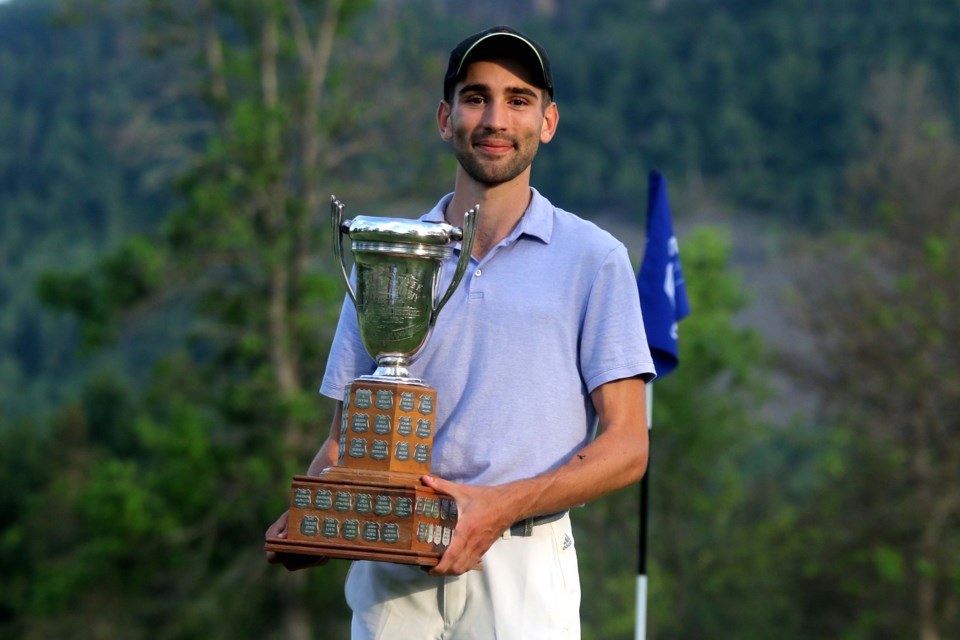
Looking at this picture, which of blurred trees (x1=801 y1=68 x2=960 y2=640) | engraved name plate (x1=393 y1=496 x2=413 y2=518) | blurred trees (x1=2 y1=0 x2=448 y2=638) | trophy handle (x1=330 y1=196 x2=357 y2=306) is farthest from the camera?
blurred trees (x1=801 y1=68 x2=960 y2=640)

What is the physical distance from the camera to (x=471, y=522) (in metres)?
2.81

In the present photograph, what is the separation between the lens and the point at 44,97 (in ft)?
275

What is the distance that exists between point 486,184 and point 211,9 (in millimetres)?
21609

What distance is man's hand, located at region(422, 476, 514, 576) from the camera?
280cm

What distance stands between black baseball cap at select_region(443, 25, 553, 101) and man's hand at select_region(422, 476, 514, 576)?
829 millimetres

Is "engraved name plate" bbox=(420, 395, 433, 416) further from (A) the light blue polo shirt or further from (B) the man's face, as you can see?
(B) the man's face

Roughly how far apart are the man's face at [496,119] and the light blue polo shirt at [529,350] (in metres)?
0.12

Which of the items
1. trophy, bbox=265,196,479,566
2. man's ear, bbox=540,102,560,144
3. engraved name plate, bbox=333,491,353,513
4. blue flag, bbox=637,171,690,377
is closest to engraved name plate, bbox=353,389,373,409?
trophy, bbox=265,196,479,566

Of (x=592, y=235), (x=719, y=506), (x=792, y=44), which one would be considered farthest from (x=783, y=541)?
(x=792, y=44)

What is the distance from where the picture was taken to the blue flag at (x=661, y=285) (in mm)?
6035

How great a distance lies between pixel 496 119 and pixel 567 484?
725 millimetres

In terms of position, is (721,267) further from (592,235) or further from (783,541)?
(592,235)

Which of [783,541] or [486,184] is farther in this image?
[783,541]

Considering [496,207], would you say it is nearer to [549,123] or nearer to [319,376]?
[549,123]
